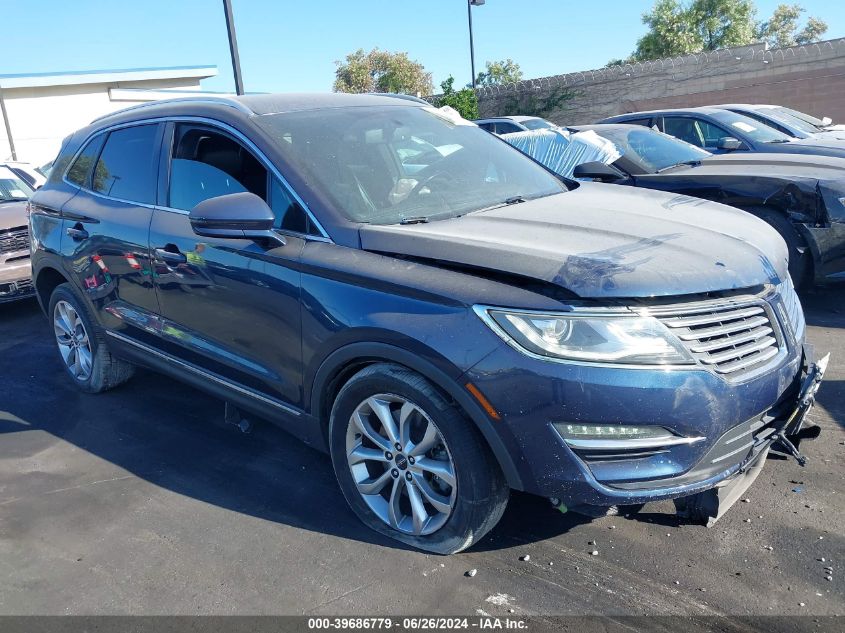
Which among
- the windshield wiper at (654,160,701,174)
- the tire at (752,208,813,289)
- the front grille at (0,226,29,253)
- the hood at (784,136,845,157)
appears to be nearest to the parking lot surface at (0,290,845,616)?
the tire at (752,208,813,289)

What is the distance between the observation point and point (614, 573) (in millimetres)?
2834

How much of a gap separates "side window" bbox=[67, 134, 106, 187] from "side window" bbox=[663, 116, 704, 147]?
7.74 metres

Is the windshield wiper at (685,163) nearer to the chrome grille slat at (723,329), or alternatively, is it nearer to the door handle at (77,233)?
the chrome grille slat at (723,329)

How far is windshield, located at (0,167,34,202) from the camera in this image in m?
8.56

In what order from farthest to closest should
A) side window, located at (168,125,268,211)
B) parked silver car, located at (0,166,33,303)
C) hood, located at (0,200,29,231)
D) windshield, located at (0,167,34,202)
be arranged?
windshield, located at (0,167,34,202) → hood, located at (0,200,29,231) → parked silver car, located at (0,166,33,303) → side window, located at (168,125,268,211)

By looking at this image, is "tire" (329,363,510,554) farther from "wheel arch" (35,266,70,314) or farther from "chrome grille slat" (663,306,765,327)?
"wheel arch" (35,266,70,314)

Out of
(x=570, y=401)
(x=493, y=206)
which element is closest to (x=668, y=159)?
(x=493, y=206)

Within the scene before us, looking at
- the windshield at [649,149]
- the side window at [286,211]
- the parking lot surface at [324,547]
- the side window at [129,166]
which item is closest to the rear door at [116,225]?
the side window at [129,166]

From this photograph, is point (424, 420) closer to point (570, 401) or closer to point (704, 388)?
point (570, 401)

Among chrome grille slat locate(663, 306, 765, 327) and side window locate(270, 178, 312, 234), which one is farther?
side window locate(270, 178, 312, 234)

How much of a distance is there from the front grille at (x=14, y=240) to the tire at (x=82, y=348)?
2.62m

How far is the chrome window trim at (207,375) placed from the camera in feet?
11.3

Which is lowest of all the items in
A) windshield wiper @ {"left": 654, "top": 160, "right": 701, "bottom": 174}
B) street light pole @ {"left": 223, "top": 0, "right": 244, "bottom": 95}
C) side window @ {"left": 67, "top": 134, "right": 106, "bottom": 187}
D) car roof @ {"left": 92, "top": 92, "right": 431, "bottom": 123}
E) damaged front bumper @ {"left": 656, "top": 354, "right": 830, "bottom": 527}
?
damaged front bumper @ {"left": 656, "top": 354, "right": 830, "bottom": 527}

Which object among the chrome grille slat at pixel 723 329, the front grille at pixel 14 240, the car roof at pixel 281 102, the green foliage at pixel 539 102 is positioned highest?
the green foliage at pixel 539 102
